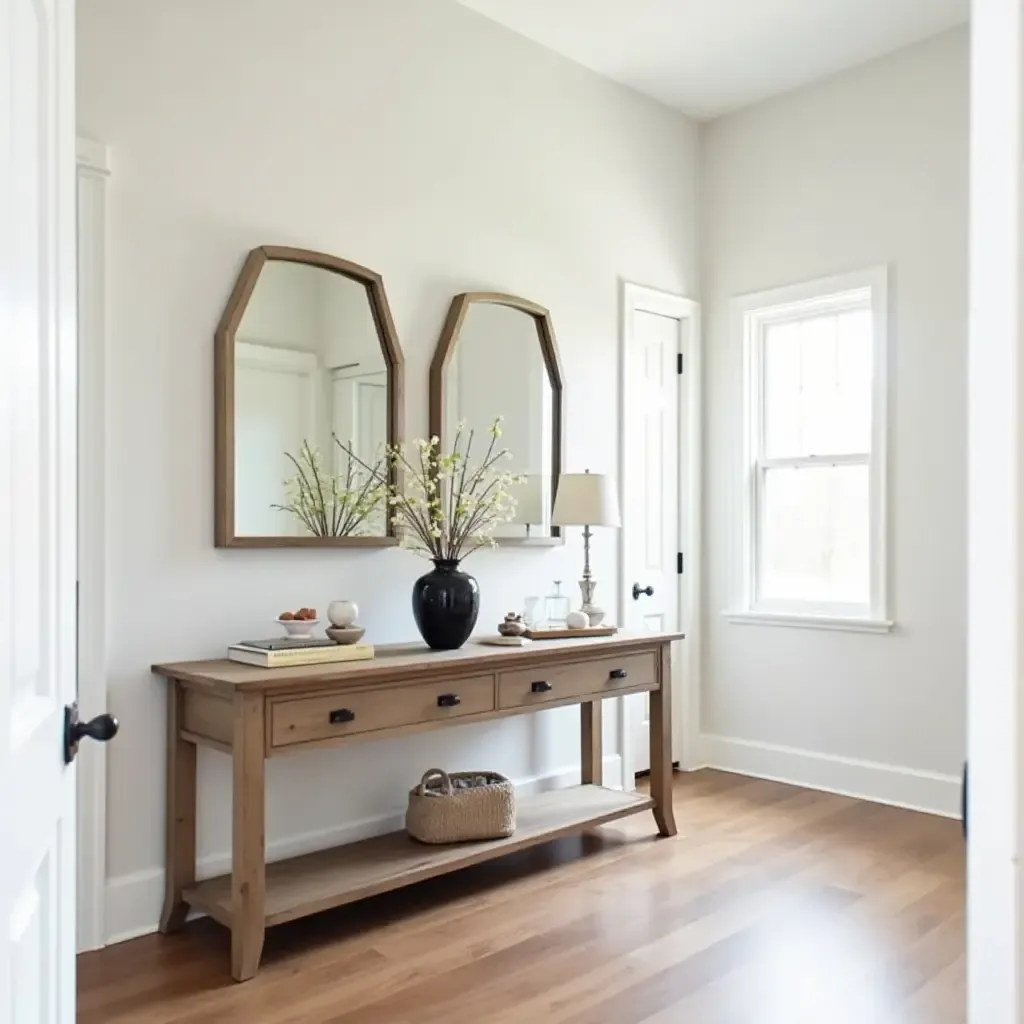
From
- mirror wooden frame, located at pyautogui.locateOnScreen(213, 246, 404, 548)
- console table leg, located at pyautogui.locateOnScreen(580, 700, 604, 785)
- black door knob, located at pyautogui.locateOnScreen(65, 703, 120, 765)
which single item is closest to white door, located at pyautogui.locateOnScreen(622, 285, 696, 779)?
console table leg, located at pyautogui.locateOnScreen(580, 700, 604, 785)

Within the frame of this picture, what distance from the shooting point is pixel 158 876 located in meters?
2.82

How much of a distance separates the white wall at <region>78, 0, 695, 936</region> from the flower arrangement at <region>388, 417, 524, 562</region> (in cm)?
14

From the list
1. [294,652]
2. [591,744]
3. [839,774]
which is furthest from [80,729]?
[839,774]

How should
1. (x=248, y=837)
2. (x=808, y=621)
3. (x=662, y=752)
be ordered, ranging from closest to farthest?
1. (x=248, y=837)
2. (x=662, y=752)
3. (x=808, y=621)

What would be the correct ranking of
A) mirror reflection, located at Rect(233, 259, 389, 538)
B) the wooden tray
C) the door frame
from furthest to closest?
the door frame → the wooden tray → mirror reflection, located at Rect(233, 259, 389, 538)

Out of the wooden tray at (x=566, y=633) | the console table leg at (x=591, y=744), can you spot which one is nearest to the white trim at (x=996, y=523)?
the wooden tray at (x=566, y=633)

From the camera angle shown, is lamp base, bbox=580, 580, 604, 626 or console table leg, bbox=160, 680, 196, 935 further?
lamp base, bbox=580, 580, 604, 626

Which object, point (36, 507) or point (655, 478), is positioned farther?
point (655, 478)

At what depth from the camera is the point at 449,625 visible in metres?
3.13

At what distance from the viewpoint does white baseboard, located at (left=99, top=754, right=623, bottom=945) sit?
2722mm

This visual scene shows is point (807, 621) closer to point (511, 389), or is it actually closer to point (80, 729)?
point (511, 389)

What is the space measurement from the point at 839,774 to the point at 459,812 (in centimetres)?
194

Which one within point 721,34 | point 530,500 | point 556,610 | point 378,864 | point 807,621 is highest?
point 721,34

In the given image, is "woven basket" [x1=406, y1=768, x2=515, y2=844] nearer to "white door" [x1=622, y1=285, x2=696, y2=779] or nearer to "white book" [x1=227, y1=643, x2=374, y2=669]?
"white book" [x1=227, y1=643, x2=374, y2=669]
